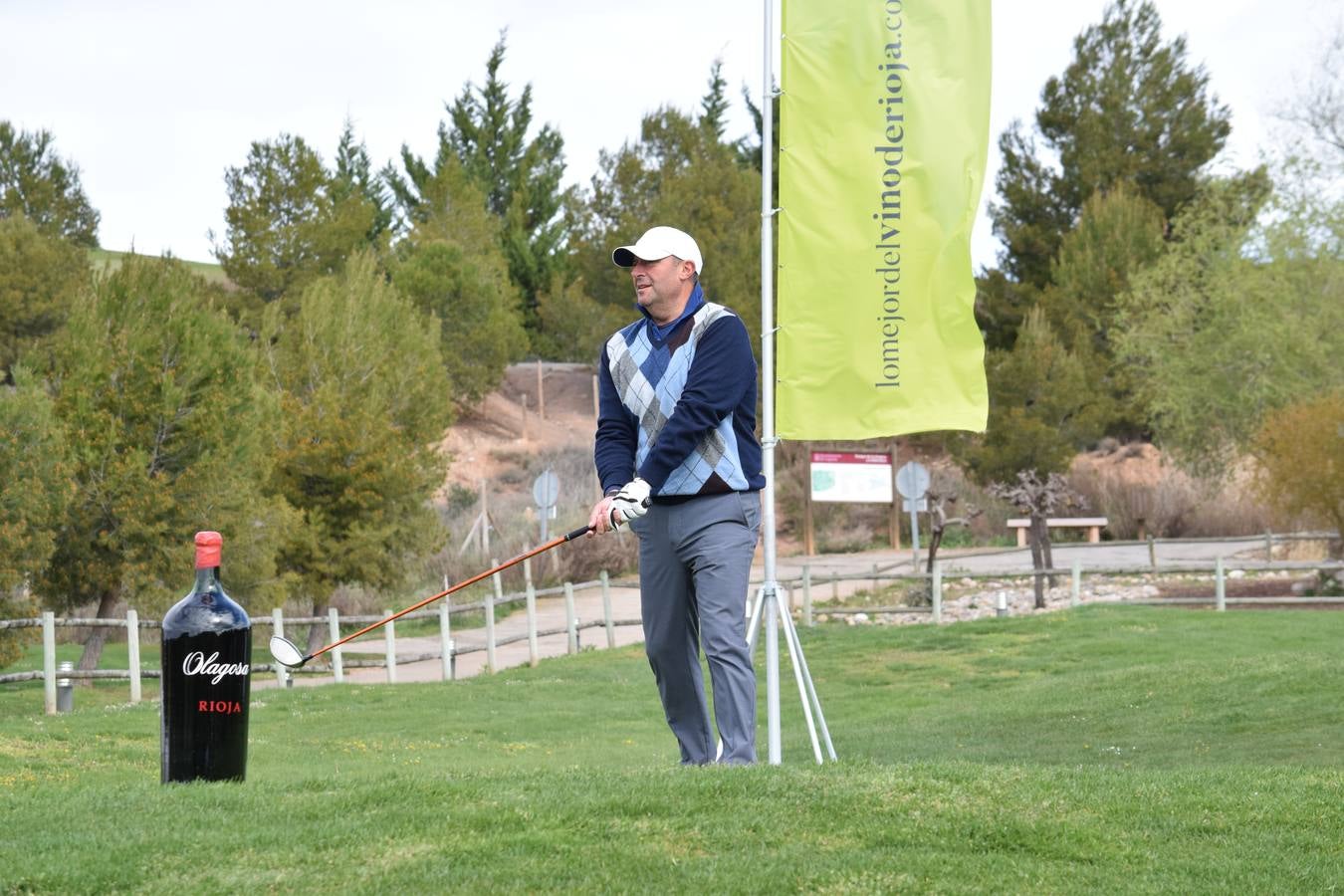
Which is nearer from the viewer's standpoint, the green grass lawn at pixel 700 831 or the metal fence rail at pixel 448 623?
the green grass lawn at pixel 700 831

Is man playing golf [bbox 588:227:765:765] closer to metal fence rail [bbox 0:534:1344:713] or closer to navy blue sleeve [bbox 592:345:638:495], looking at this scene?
navy blue sleeve [bbox 592:345:638:495]

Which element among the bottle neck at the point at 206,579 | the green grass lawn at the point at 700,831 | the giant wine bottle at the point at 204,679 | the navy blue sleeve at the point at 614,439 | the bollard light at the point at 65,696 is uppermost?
the navy blue sleeve at the point at 614,439

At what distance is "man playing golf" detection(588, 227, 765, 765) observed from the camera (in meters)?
6.69

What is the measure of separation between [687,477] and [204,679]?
1963mm

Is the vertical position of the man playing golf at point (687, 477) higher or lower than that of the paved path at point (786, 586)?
higher

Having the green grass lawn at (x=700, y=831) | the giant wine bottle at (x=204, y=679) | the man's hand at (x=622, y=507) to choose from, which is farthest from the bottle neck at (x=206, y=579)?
the man's hand at (x=622, y=507)

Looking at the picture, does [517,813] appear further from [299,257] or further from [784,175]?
[299,257]

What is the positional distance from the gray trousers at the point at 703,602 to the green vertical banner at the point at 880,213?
2507 mm

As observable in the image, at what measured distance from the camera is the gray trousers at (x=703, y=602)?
6699 millimetres

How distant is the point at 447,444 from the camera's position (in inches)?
2373

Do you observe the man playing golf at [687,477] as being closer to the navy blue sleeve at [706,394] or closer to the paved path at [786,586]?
the navy blue sleeve at [706,394]

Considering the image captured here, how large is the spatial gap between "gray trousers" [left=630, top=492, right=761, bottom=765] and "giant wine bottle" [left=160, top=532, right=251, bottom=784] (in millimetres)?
1590

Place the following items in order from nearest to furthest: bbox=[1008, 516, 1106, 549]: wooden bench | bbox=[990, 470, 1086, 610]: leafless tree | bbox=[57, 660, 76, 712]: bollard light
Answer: bbox=[57, 660, 76, 712]: bollard light → bbox=[990, 470, 1086, 610]: leafless tree → bbox=[1008, 516, 1106, 549]: wooden bench

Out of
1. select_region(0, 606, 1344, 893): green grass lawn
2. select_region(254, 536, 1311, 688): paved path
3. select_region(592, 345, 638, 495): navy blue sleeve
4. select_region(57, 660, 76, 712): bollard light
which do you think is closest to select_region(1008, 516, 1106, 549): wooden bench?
select_region(254, 536, 1311, 688): paved path
